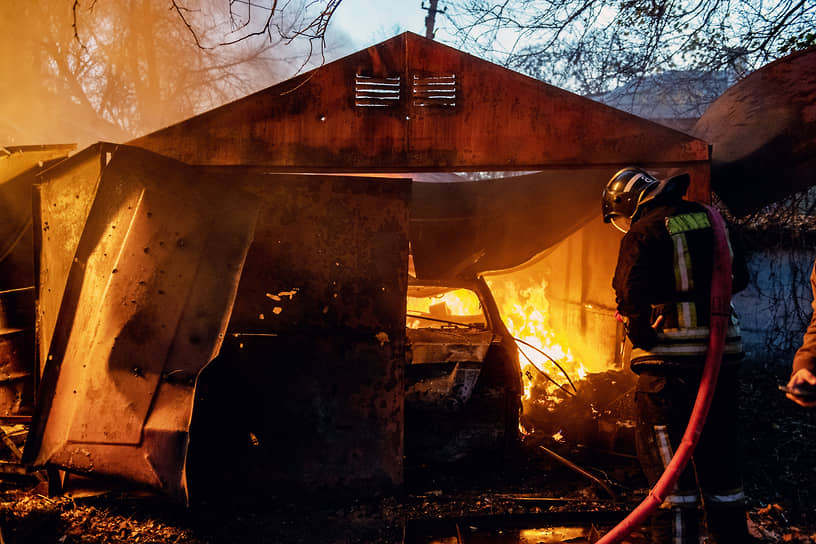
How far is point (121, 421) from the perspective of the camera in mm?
2750

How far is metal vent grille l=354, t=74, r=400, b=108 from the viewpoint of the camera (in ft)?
12.3

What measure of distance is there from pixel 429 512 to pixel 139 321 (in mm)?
2489

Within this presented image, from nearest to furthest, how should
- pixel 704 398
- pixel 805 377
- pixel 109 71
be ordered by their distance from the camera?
pixel 805 377 → pixel 704 398 → pixel 109 71

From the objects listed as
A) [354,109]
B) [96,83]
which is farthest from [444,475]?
[96,83]

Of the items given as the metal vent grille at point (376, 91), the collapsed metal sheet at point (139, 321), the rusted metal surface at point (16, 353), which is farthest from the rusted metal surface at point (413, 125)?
the rusted metal surface at point (16, 353)

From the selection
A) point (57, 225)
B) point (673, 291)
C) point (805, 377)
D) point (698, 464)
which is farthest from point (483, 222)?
point (57, 225)

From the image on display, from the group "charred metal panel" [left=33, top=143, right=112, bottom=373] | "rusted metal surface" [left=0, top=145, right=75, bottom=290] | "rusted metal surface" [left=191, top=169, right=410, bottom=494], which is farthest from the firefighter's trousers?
"rusted metal surface" [left=0, top=145, right=75, bottom=290]

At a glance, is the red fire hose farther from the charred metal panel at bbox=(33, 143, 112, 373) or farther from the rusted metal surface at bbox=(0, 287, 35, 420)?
the rusted metal surface at bbox=(0, 287, 35, 420)

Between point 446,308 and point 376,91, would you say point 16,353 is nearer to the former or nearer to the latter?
point 376,91

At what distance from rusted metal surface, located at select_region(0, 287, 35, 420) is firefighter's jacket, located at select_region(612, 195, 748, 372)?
18.2ft

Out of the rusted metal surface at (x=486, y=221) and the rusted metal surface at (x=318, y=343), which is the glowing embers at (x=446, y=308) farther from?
the rusted metal surface at (x=318, y=343)

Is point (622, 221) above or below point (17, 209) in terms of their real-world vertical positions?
below

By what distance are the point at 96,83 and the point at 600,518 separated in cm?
2098

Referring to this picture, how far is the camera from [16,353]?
4496mm
